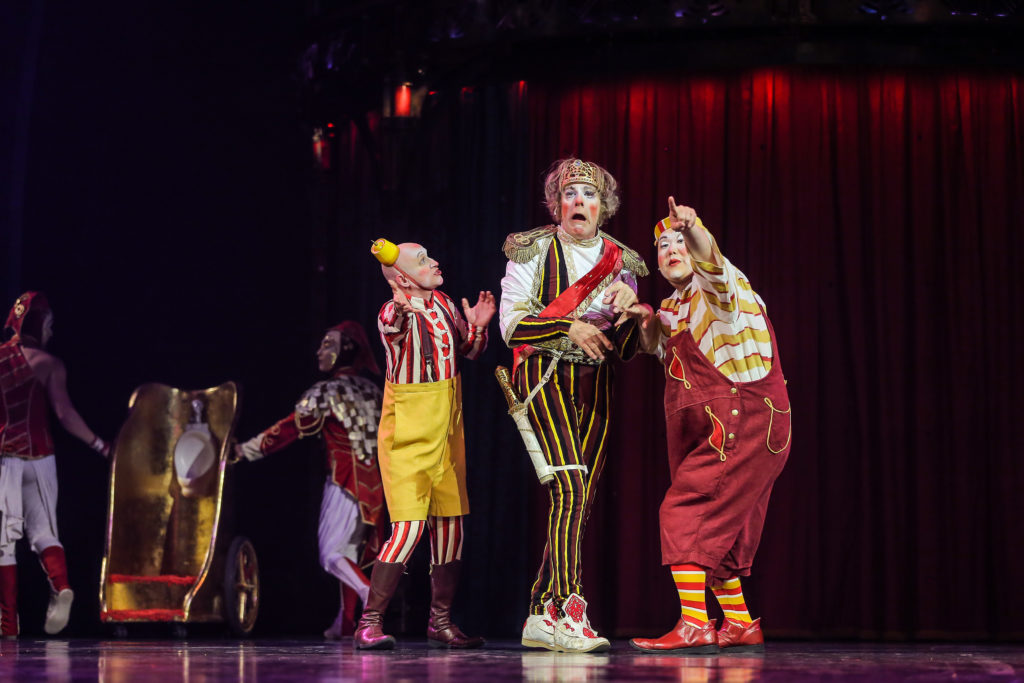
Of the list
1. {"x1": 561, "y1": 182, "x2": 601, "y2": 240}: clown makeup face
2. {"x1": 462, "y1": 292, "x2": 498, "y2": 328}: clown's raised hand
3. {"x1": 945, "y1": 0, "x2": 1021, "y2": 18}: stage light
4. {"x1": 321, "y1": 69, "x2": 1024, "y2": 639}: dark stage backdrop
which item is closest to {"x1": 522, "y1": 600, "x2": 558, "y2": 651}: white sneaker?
{"x1": 462, "y1": 292, "x2": 498, "y2": 328}: clown's raised hand

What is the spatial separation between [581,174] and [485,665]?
185 centimetres

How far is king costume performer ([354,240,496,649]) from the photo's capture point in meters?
4.52

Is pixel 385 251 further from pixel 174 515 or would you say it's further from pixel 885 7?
pixel 885 7

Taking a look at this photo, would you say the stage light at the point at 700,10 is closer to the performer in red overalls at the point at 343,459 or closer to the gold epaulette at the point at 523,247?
the gold epaulette at the point at 523,247

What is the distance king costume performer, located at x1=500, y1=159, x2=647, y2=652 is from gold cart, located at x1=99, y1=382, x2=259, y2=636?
2507 mm

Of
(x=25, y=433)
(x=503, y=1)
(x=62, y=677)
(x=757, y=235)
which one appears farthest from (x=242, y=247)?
(x=62, y=677)

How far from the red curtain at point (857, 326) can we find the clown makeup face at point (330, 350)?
1.29m

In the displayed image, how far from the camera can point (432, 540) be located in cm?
474

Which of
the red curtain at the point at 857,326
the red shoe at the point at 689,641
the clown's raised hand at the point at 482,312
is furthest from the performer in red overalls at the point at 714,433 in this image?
the red curtain at the point at 857,326

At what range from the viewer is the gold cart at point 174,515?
6305 millimetres

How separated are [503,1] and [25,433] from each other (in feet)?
11.1

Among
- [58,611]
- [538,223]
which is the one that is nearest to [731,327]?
[538,223]

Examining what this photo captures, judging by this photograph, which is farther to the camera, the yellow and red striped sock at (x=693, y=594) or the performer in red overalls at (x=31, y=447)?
the performer in red overalls at (x=31, y=447)

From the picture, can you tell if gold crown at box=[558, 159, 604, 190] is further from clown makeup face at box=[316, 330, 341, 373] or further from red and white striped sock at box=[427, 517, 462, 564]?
clown makeup face at box=[316, 330, 341, 373]
